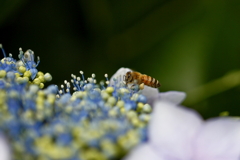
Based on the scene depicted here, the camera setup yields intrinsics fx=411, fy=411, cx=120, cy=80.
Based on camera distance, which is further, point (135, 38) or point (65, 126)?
point (135, 38)

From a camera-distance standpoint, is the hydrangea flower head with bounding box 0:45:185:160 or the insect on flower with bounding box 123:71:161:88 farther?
the insect on flower with bounding box 123:71:161:88

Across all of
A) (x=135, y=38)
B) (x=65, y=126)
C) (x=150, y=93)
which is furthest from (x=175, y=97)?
(x=135, y=38)

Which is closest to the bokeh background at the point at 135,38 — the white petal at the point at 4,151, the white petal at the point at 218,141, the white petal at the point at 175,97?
the white petal at the point at 175,97

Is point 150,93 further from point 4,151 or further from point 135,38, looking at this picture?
point 135,38

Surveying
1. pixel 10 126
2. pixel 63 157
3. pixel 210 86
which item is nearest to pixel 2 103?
pixel 10 126

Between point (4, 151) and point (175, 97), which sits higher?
point (175, 97)

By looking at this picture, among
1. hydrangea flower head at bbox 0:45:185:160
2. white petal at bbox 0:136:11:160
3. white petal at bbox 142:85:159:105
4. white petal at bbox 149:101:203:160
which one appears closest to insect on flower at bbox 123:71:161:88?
white petal at bbox 142:85:159:105

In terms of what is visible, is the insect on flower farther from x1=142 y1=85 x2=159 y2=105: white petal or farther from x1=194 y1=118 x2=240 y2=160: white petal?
x1=194 y1=118 x2=240 y2=160: white petal
